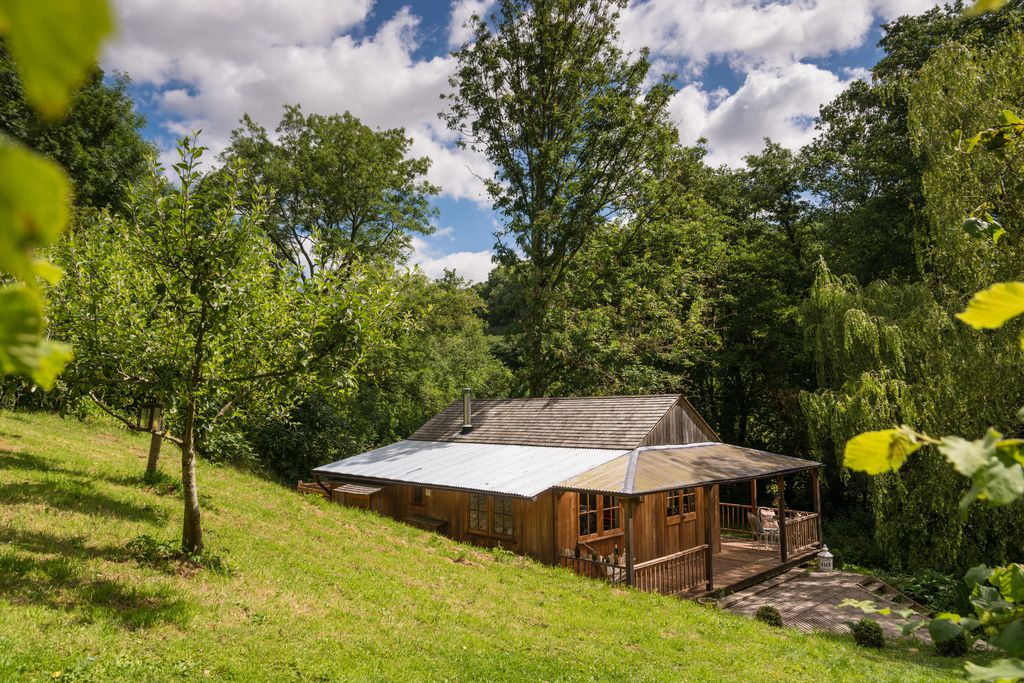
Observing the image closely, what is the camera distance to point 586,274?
70.6ft

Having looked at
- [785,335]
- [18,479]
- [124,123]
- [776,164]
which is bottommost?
[18,479]

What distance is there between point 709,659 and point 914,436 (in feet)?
27.9

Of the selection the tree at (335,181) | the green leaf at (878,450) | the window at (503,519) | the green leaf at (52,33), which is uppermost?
the tree at (335,181)

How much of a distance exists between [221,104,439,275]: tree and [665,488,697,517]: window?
53.3ft

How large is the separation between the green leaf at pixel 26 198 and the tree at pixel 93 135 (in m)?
26.0

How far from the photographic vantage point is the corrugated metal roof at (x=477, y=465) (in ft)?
42.9

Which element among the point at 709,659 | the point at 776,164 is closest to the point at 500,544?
the point at 709,659

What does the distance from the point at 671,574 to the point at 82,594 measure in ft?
32.6

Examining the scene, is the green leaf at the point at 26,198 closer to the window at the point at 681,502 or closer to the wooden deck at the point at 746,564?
the wooden deck at the point at 746,564

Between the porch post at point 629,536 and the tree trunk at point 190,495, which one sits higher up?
the tree trunk at point 190,495

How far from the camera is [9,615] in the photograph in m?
5.76

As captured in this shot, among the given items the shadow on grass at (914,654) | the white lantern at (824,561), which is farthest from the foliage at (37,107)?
the white lantern at (824,561)

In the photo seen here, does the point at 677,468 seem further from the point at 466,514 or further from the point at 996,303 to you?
the point at 996,303

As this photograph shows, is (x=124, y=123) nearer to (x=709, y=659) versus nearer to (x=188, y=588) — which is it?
(x=188, y=588)
